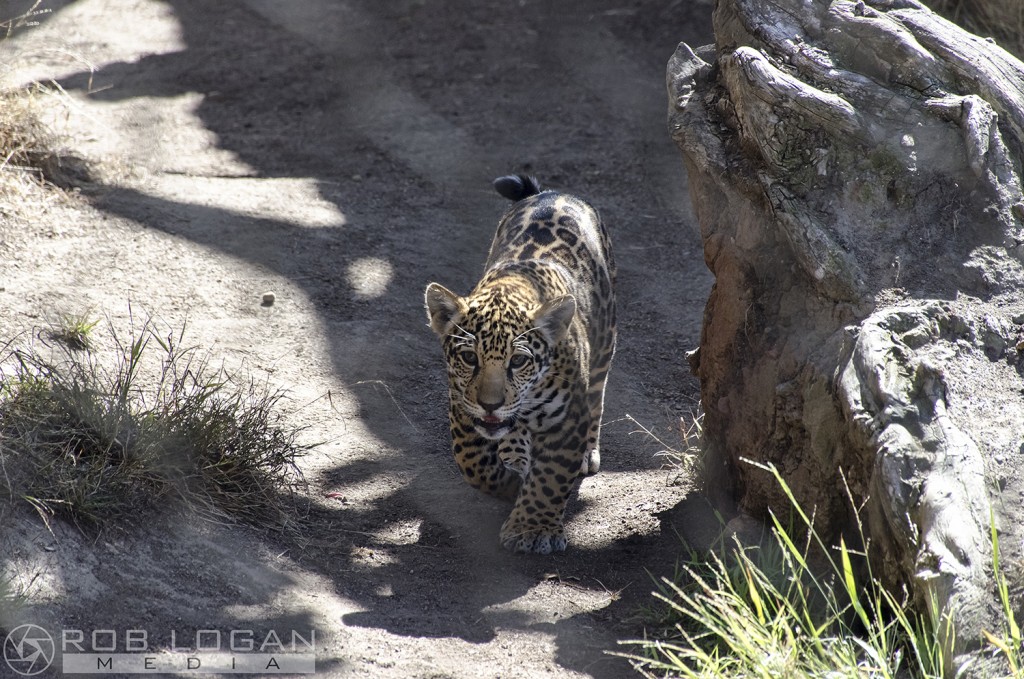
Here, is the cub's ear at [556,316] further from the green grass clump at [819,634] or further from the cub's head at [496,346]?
the green grass clump at [819,634]

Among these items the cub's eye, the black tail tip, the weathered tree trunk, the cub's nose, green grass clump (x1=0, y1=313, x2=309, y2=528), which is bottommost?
green grass clump (x1=0, y1=313, x2=309, y2=528)

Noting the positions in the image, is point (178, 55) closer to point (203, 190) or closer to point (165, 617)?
point (203, 190)

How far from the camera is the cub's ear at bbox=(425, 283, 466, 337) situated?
17.4ft

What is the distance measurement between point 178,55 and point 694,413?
8.49 meters

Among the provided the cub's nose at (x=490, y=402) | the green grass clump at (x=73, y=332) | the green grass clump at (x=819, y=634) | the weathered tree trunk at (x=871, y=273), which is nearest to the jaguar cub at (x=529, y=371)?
the cub's nose at (x=490, y=402)

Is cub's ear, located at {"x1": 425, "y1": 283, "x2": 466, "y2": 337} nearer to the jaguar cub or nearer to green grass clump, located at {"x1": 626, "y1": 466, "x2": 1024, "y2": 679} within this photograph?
the jaguar cub

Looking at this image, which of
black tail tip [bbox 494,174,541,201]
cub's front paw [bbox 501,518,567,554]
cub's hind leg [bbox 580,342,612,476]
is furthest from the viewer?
black tail tip [bbox 494,174,541,201]

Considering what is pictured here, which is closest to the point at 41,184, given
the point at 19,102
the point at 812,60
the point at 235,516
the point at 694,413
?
the point at 19,102

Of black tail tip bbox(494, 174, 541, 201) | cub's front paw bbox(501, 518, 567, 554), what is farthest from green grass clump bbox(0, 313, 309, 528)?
black tail tip bbox(494, 174, 541, 201)

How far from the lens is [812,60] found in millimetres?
5000

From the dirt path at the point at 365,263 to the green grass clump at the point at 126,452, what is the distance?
7.2 inches

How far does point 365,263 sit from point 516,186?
1.92m

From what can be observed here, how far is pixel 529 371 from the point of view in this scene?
5367mm

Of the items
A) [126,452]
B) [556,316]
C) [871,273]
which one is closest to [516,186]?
[556,316]
